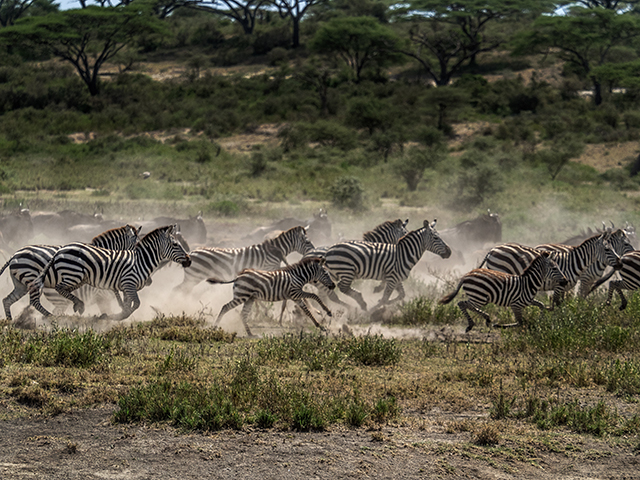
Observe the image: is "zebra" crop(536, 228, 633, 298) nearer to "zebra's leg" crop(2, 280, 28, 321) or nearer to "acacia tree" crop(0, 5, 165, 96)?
"zebra's leg" crop(2, 280, 28, 321)

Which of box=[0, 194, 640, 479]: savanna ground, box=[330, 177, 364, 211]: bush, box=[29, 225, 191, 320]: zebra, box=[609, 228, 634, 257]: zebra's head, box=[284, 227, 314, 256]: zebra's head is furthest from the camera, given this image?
box=[330, 177, 364, 211]: bush

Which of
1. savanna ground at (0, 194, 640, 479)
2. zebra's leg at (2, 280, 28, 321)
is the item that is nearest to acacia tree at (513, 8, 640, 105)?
savanna ground at (0, 194, 640, 479)

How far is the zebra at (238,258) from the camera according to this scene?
1043 centimetres

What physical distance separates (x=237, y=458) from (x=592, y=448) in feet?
8.34

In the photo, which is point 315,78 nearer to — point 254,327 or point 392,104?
point 392,104

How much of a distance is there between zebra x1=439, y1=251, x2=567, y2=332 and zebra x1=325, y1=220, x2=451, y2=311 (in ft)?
5.46

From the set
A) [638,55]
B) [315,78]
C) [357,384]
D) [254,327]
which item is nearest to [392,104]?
[315,78]

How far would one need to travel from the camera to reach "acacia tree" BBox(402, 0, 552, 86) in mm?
47156

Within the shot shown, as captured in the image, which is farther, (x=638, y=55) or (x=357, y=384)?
(x=638, y=55)

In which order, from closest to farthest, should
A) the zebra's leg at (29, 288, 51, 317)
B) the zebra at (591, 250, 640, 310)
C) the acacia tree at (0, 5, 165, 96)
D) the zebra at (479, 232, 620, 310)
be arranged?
the zebra's leg at (29, 288, 51, 317) → the zebra at (591, 250, 640, 310) → the zebra at (479, 232, 620, 310) → the acacia tree at (0, 5, 165, 96)

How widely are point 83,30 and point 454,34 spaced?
938 inches

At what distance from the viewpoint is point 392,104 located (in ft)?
131

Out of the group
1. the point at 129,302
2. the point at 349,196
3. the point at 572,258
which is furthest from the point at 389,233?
the point at 349,196

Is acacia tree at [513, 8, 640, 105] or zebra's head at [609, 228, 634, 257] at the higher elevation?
acacia tree at [513, 8, 640, 105]
